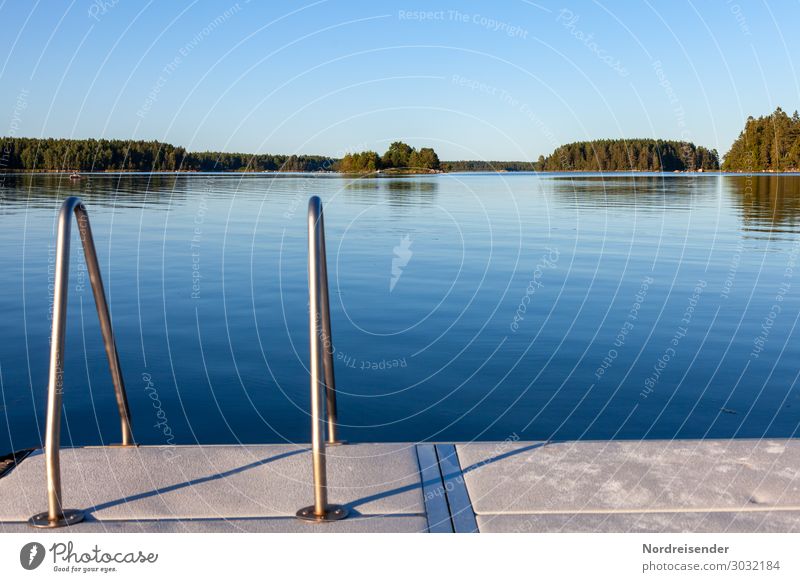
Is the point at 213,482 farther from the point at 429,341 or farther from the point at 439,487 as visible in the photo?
the point at 429,341

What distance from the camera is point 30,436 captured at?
677 centimetres

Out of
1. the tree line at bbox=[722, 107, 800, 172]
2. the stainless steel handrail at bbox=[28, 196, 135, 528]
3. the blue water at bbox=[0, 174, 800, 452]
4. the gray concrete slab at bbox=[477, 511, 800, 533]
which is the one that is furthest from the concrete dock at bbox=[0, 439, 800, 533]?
the tree line at bbox=[722, 107, 800, 172]

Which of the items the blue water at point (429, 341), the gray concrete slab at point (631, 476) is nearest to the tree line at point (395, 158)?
the blue water at point (429, 341)

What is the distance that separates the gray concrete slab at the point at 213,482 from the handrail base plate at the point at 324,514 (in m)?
0.06

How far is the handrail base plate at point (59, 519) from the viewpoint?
358cm

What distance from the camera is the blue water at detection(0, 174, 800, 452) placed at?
725cm

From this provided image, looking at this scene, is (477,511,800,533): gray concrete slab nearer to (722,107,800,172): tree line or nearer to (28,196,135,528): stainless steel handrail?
(28,196,135,528): stainless steel handrail

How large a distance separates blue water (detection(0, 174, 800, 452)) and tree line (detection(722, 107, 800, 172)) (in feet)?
254

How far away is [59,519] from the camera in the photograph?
360cm

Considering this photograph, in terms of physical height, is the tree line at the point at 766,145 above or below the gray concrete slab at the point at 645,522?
above

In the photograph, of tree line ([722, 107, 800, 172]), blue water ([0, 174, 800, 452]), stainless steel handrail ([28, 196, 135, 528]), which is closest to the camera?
stainless steel handrail ([28, 196, 135, 528])

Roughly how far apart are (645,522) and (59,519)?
2611 mm

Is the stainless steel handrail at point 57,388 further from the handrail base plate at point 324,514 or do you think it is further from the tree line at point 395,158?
the tree line at point 395,158

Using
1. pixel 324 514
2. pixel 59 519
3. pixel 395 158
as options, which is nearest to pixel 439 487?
pixel 324 514
